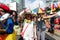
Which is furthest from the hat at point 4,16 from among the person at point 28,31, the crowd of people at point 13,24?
the person at point 28,31

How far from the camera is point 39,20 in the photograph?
1130cm

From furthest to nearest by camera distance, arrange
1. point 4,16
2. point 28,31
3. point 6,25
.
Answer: point 28,31, point 6,25, point 4,16

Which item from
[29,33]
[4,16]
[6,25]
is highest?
[4,16]

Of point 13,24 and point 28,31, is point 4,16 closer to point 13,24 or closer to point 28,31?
point 13,24

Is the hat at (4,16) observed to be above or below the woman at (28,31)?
above

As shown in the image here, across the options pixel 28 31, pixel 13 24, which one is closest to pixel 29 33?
pixel 28 31

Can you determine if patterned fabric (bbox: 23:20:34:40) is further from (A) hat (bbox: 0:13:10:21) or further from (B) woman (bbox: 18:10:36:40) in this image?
(A) hat (bbox: 0:13:10:21)

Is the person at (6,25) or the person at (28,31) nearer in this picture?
the person at (6,25)

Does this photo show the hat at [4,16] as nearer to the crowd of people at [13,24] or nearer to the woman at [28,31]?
the crowd of people at [13,24]

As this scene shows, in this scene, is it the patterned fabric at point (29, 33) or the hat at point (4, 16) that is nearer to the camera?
the hat at point (4, 16)

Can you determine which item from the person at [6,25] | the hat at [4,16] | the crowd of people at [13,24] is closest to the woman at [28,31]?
the crowd of people at [13,24]

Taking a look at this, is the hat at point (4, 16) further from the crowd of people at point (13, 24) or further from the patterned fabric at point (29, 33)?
the patterned fabric at point (29, 33)

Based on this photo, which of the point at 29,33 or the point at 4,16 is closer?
the point at 4,16

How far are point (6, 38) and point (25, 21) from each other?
1863 mm
